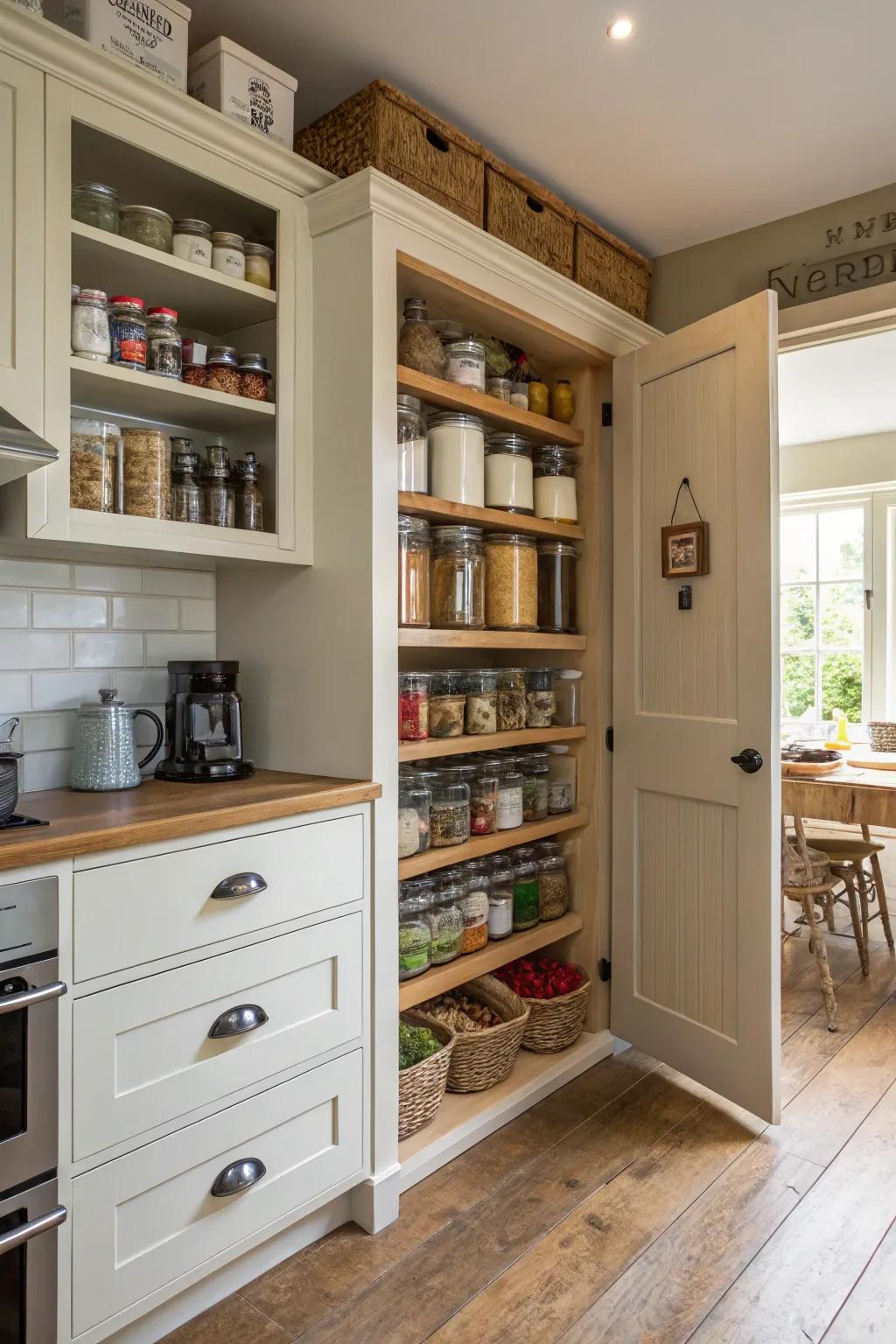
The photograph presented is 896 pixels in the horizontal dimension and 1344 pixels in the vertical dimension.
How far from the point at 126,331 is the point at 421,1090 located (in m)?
1.81

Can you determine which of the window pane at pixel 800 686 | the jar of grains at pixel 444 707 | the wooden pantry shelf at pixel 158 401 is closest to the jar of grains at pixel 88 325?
the wooden pantry shelf at pixel 158 401

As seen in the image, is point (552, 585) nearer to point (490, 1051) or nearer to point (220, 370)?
point (220, 370)

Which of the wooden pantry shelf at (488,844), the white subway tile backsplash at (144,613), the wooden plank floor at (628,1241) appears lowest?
the wooden plank floor at (628,1241)

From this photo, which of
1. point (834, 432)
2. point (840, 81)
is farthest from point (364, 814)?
point (834, 432)

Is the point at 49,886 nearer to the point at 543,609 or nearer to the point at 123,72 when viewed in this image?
the point at 123,72

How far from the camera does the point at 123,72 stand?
5.26 ft

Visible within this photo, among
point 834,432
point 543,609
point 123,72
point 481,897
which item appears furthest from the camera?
point 834,432

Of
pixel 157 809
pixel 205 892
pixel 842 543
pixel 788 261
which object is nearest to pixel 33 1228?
pixel 205 892

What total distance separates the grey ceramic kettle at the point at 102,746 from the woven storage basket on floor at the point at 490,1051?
1.10m

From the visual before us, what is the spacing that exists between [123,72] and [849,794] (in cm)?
322

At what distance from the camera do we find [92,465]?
1.65 meters

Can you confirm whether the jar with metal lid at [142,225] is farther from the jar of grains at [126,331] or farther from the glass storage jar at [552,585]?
the glass storage jar at [552,585]

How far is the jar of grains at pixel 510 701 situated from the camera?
2.48 m

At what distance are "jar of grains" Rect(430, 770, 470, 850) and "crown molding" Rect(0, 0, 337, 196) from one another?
1.46 m
